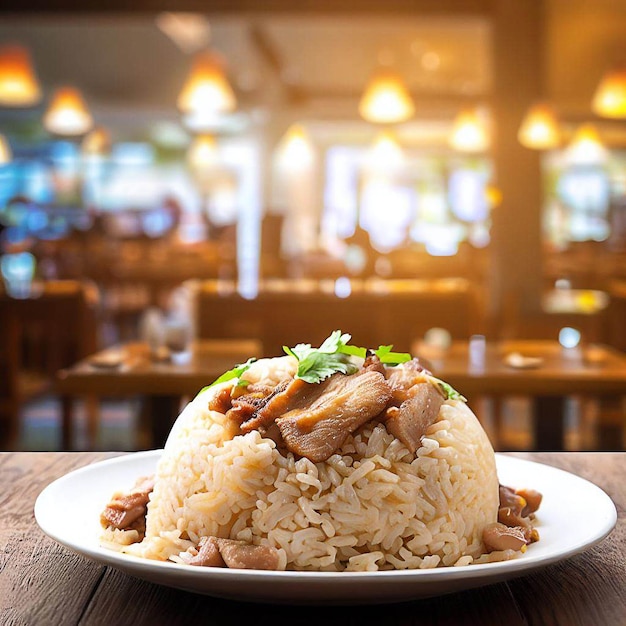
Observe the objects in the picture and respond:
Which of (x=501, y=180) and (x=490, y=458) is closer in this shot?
(x=490, y=458)

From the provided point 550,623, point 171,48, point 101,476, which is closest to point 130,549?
point 101,476

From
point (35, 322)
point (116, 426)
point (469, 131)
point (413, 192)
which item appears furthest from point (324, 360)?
point (413, 192)

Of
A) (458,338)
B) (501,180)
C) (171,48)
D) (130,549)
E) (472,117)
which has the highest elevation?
(171,48)

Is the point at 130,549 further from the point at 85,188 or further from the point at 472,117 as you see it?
the point at 85,188

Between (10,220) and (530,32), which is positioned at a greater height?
(530,32)

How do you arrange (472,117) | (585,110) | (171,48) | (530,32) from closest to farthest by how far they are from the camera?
(530,32)
(472,117)
(171,48)
(585,110)

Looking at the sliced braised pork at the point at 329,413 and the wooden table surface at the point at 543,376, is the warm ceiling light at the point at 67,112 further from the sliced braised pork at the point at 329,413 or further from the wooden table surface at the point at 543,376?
the sliced braised pork at the point at 329,413

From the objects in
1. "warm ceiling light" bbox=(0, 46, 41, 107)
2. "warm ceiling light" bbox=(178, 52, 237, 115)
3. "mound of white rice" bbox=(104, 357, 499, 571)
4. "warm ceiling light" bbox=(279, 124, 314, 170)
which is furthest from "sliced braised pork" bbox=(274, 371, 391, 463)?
"warm ceiling light" bbox=(279, 124, 314, 170)

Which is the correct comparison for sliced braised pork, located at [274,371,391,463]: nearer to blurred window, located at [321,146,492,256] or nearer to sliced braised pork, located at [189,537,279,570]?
sliced braised pork, located at [189,537,279,570]
